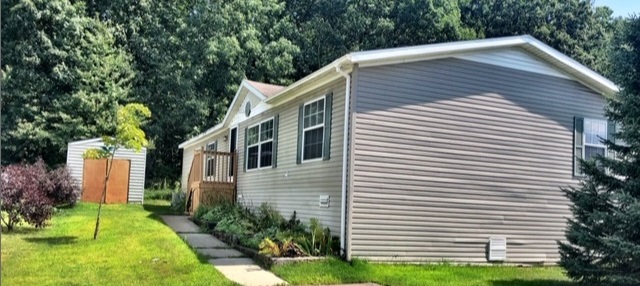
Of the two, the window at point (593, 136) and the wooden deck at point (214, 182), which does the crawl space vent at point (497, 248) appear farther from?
the wooden deck at point (214, 182)

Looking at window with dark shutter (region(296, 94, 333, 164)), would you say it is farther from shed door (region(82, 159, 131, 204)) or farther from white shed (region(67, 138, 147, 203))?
shed door (region(82, 159, 131, 204))

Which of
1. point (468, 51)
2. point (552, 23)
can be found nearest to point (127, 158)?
point (468, 51)

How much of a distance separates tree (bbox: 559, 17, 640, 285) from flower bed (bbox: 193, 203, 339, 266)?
11.8 feet

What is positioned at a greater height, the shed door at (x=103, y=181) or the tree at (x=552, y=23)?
the tree at (x=552, y=23)

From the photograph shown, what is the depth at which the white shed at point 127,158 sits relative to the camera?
67.8ft

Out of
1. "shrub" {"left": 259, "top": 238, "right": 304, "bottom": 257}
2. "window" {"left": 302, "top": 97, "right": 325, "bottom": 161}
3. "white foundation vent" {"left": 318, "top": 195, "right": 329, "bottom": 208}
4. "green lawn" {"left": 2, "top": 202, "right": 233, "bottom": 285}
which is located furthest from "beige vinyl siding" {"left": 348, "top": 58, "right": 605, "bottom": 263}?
"green lawn" {"left": 2, "top": 202, "right": 233, "bottom": 285}

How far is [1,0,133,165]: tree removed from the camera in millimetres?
24281

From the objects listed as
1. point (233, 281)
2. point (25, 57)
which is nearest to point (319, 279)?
point (233, 281)

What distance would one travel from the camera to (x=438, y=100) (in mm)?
9391

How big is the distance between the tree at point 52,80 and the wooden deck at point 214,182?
10197 mm

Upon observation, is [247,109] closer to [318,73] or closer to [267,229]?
[267,229]

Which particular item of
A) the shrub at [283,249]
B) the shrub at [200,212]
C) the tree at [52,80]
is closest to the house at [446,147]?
the shrub at [283,249]

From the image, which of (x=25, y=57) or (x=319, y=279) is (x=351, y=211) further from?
(x=25, y=57)

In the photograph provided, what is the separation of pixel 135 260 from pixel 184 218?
6.58 metres
